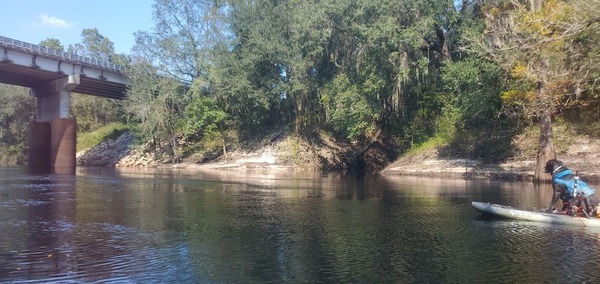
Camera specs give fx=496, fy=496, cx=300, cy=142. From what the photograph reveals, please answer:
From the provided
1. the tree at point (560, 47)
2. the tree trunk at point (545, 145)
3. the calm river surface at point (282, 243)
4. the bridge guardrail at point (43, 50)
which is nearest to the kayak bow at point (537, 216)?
the calm river surface at point (282, 243)

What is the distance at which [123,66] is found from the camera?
2584 inches

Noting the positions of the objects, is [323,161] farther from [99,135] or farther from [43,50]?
[99,135]

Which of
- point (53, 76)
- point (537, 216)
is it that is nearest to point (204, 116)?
point (53, 76)

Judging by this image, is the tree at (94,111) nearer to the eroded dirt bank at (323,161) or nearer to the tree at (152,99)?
the eroded dirt bank at (323,161)

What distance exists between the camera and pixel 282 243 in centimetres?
1316

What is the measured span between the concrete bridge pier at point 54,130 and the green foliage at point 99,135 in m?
18.2

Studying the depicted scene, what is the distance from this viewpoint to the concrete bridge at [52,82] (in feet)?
170

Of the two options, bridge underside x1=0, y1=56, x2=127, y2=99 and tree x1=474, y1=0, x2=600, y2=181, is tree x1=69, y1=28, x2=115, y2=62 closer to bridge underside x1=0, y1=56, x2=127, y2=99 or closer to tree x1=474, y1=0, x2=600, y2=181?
bridge underside x1=0, y1=56, x2=127, y2=99

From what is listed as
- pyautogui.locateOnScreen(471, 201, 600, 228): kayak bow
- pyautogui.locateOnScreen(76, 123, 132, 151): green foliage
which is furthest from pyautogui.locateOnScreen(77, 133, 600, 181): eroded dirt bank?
pyautogui.locateOnScreen(471, 201, 600, 228): kayak bow

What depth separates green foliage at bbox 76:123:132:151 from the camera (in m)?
80.2

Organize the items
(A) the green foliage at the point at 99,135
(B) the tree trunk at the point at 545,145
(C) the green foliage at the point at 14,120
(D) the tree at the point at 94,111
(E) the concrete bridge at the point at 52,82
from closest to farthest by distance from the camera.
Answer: (B) the tree trunk at the point at 545,145
(E) the concrete bridge at the point at 52,82
(A) the green foliage at the point at 99,135
(C) the green foliage at the point at 14,120
(D) the tree at the point at 94,111

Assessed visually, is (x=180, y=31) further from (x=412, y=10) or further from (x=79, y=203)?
(x=79, y=203)

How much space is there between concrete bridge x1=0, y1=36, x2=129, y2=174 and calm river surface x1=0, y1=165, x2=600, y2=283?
113 feet

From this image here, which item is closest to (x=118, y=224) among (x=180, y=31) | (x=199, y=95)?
(x=199, y=95)
